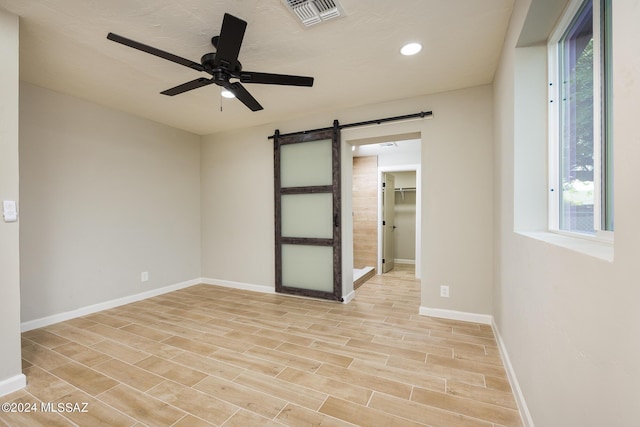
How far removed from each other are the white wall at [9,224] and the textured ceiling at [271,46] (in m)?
0.26

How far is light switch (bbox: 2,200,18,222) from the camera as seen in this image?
187 cm

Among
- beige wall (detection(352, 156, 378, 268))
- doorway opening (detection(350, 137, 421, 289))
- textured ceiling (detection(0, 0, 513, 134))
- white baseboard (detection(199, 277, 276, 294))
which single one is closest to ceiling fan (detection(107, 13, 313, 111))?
textured ceiling (detection(0, 0, 513, 134))

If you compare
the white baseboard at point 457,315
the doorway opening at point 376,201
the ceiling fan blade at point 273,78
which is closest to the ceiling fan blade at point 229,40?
the ceiling fan blade at point 273,78

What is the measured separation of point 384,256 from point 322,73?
12.7 feet

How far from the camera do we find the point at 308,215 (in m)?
3.95

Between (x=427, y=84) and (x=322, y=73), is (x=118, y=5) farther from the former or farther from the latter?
(x=427, y=84)

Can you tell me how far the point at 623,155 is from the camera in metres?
0.75

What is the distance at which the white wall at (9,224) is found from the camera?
73.5 inches

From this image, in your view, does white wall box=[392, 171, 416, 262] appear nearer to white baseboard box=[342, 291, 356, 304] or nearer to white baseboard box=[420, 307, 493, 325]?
white baseboard box=[342, 291, 356, 304]

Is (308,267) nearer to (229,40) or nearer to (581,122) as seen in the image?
(229,40)

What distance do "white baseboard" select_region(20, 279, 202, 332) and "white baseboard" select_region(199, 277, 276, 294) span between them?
0.38 metres

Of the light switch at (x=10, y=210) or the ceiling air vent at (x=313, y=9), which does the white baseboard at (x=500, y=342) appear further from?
the light switch at (x=10, y=210)

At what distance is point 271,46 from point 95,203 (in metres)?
2.94

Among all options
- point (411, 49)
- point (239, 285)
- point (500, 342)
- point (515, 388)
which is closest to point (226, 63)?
point (411, 49)
